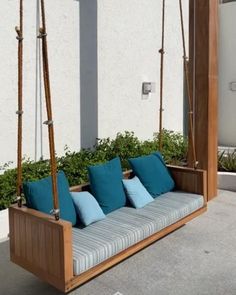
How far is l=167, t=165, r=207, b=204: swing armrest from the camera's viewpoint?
4119 millimetres

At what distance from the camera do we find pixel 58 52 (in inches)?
199

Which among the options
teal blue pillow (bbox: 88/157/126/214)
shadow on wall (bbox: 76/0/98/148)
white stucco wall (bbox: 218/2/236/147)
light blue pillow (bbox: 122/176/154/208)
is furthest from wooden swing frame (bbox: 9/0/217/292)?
white stucco wall (bbox: 218/2/236/147)

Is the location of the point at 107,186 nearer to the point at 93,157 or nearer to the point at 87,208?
the point at 87,208

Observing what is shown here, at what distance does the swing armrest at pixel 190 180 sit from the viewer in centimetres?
412

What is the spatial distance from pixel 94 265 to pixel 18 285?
28.3 inches

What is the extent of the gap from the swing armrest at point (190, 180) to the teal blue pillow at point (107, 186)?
91 cm

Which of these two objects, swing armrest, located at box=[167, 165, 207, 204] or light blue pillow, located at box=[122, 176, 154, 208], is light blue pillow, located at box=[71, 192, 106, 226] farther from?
swing armrest, located at box=[167, 165, 207, 204]

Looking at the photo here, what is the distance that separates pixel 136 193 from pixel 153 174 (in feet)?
1.44

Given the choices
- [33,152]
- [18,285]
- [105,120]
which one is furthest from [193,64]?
[18,285]

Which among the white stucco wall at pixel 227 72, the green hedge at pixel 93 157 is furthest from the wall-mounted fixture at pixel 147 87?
the white stucco wall at pixel 227 72

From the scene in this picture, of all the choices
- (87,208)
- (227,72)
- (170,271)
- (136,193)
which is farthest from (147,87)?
(170,271)

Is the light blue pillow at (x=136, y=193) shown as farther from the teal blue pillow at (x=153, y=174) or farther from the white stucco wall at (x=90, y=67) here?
the white stucco wall at (x=90, y=67)

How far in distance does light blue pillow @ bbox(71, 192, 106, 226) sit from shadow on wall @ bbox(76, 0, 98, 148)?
2244mm

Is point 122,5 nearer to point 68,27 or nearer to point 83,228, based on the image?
point 68,27
